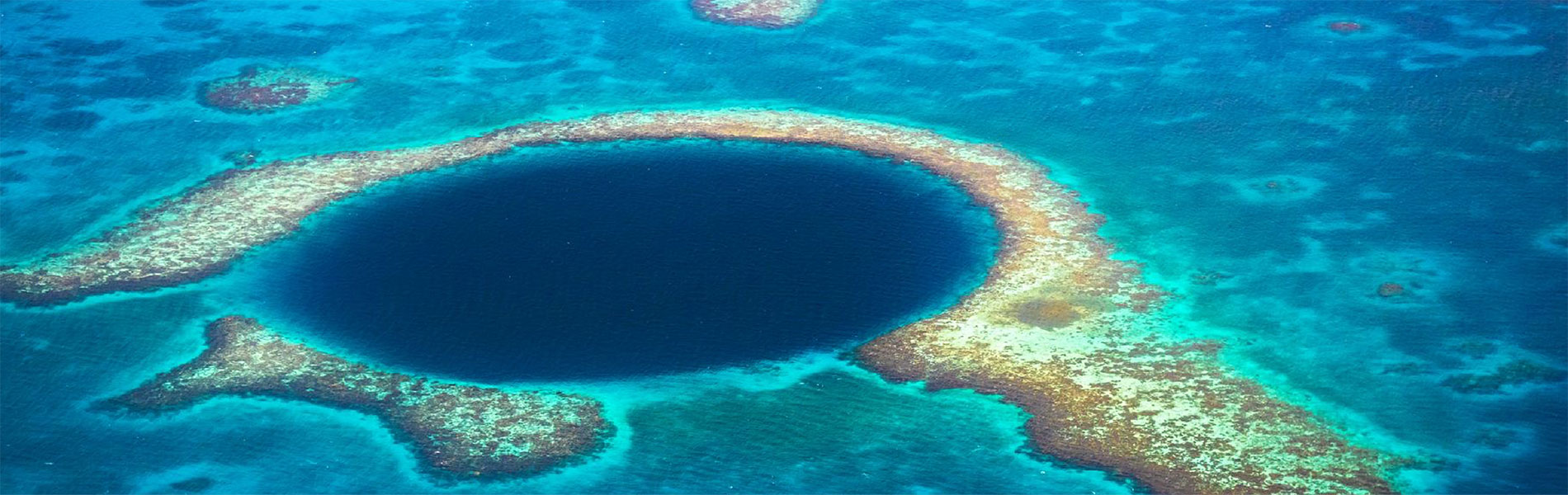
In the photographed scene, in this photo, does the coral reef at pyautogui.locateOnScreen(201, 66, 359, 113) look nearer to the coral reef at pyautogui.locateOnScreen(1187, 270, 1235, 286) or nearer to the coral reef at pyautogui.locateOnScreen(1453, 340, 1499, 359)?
the coral reef at pyautogui.locateOnScreen(1187, 270, 1235, 286)

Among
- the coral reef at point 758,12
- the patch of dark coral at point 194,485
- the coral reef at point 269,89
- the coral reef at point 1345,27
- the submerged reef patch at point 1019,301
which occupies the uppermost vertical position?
the coral reef at point 1345,27

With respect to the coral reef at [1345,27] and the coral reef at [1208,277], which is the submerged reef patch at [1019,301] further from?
the coral reef at [1345,27]

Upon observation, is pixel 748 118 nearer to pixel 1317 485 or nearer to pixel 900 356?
pixel 900 356

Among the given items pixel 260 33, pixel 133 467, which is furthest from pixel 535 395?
pixel 260 33

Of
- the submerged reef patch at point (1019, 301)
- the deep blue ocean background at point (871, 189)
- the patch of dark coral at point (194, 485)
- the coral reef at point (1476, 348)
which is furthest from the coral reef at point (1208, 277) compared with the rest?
the patch of dark coral at point (194, 485)

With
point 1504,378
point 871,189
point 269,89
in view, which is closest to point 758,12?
point 871,189

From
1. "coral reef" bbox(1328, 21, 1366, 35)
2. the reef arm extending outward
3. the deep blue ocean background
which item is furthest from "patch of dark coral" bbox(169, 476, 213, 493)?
"coral reef" bbox(1328, 21, 1366, 35)

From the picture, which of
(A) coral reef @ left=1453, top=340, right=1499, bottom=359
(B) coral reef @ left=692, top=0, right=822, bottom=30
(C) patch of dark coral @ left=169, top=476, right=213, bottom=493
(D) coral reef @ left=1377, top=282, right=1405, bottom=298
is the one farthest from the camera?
(B) coral reef @ left=692, top=0, right=822, bottom=30
